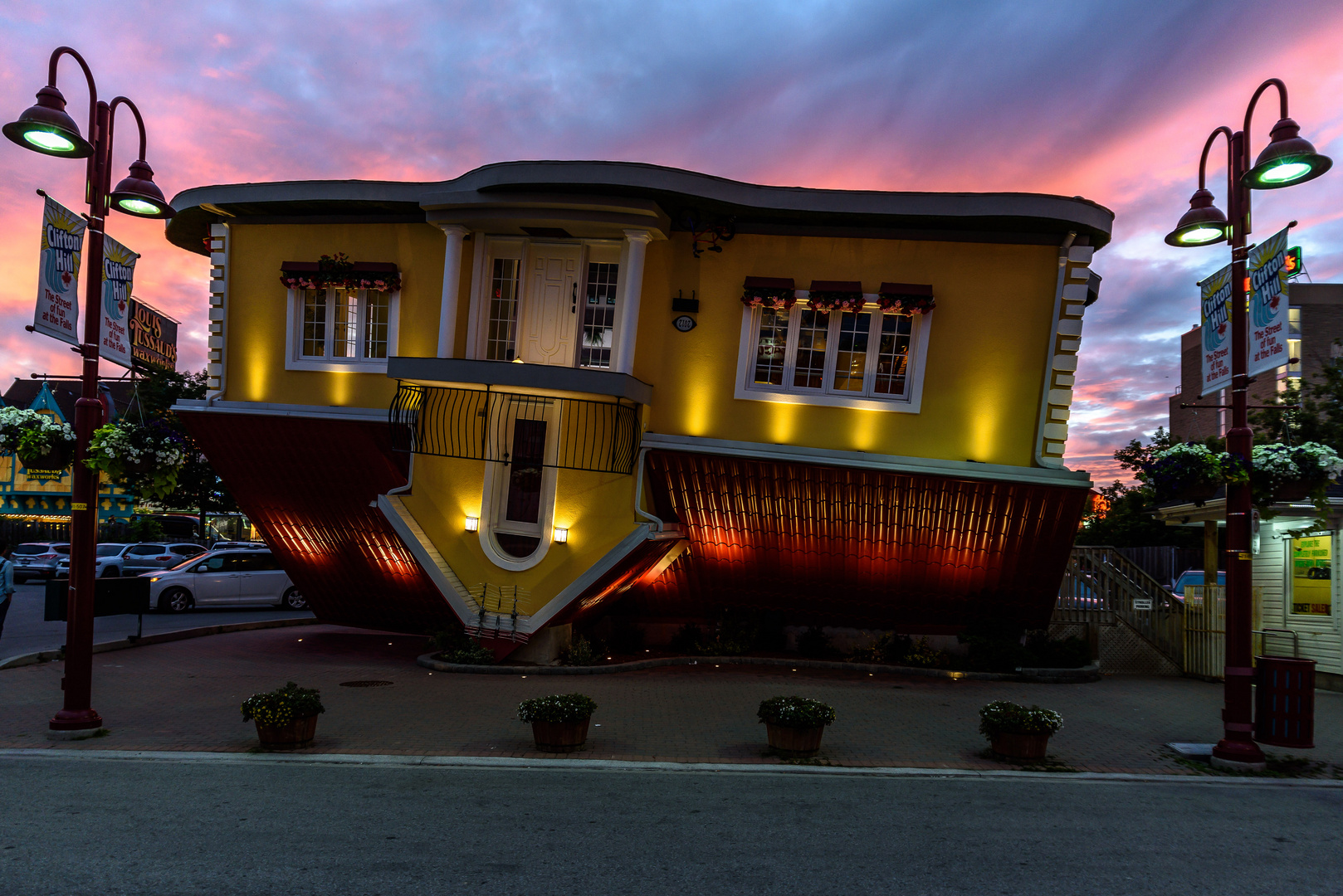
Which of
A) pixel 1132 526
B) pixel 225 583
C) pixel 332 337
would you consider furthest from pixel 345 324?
pixel 1132 526

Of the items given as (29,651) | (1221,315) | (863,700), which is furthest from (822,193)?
(29,651)

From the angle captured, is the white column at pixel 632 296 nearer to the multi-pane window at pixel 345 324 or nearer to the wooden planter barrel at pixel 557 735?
the multi-pane window at pixel 345 324

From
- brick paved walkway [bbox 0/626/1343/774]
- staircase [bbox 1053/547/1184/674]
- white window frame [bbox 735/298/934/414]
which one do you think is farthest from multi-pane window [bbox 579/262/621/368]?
staircase [bbox 1053/547/1184/674]

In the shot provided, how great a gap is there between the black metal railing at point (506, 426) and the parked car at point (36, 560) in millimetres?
22117

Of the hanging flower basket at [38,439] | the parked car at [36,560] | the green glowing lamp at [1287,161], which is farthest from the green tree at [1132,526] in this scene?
the parked car at [36,560]

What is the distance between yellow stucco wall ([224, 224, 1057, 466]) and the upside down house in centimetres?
4

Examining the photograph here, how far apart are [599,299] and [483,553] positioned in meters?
4.58

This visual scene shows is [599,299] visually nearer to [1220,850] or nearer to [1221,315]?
[1221,315]

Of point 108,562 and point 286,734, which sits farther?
point 108,562

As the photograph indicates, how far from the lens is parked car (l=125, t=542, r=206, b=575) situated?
2494 centimetres

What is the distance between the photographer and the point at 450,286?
41.9 ft

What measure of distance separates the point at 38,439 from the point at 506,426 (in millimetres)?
6056

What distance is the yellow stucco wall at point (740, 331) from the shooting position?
1211 cm

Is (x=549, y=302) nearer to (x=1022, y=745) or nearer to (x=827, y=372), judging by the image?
(x=827, y=372)
